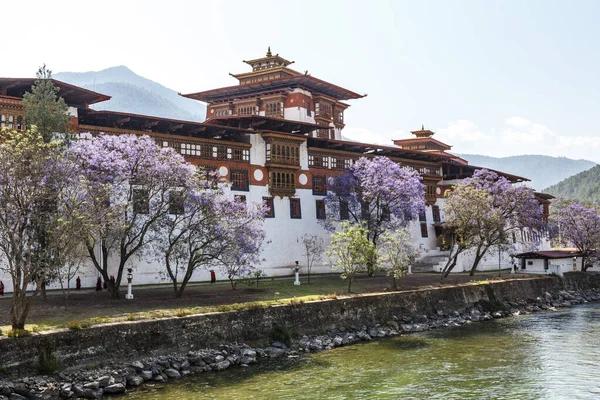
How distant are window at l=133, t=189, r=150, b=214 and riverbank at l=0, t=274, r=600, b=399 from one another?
31.6ft

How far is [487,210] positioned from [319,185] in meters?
16.2

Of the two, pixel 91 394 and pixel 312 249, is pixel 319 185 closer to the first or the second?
pixel 312 249

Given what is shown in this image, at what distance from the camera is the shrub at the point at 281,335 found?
35.0 meters

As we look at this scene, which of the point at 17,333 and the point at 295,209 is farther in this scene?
the point at 295,209

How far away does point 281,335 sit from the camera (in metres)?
35.2

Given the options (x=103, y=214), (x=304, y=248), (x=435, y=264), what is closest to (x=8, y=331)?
(x=103, y=214)

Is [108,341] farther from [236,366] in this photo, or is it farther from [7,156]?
[7,156]

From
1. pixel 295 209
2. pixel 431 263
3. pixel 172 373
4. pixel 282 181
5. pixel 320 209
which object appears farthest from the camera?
pixel 431 263

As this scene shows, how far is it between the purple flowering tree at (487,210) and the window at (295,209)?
13982mm

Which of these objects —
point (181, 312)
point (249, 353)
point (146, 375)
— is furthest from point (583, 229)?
point (146, 375)

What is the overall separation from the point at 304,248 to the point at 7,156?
35.4 m

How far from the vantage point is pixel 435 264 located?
226 ft

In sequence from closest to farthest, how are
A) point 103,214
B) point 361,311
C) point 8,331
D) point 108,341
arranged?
point 8,331 < point 108,341 < point 103,214 < point 361,311

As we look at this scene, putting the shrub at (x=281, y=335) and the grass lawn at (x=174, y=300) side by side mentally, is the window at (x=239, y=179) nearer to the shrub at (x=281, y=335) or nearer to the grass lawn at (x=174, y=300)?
the grass lawn at (x=174, y=300)
